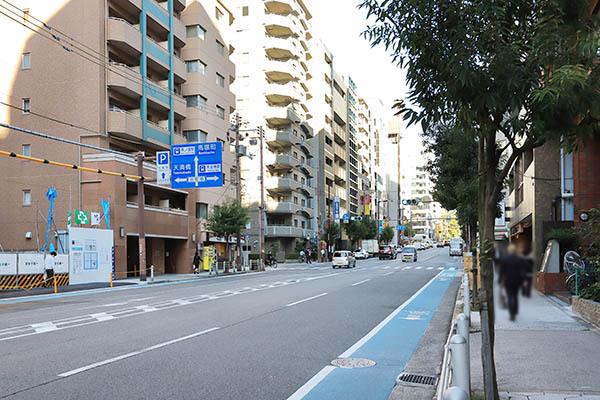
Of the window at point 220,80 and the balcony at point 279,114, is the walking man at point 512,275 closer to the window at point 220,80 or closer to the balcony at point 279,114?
the window at point 220,80

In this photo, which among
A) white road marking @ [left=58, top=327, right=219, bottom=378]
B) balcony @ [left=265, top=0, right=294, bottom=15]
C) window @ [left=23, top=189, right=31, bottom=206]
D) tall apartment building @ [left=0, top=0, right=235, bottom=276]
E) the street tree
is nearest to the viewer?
the street tree

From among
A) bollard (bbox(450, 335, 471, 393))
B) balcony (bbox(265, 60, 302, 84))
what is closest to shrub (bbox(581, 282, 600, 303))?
bollard (bbox(450, 335, 471, 393))

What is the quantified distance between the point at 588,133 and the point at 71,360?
7.87 m

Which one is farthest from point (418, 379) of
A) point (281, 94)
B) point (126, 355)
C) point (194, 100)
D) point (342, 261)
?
point (281, 94)

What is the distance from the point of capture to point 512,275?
55.7 inches

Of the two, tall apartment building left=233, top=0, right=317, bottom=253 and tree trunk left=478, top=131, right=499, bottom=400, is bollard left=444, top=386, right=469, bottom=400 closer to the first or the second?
tree trunk left=478, top=131, right=499, bottom=400

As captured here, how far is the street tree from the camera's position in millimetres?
3234

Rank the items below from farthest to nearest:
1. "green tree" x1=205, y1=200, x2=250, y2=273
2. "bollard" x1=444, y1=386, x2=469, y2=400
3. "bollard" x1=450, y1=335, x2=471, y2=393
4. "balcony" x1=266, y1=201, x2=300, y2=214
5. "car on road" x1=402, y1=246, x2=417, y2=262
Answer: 1. "balcony" x1=266, y1=201, x2=300, y2=214
2. "car on road" x1=402, y1=246, x2=417, y2=262
3. "green tree" x1=205, y1=200, x2=250, y2=273
4. "bollard" x1=450, y1=335, x2=471, y2=393
5. "bollard" x1=444, y1=386, x2=469, y2=400

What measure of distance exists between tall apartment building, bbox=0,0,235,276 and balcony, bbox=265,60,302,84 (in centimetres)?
3011

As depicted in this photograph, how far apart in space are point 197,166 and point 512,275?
29.7 m

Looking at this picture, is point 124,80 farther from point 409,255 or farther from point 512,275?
point 512,275

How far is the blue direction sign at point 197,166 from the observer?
30.0 meters

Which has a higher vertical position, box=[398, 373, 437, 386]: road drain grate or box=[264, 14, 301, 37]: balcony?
box=[264, 14, 301, 37]: balcony

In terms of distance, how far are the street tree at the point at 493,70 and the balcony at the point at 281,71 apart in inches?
2658
